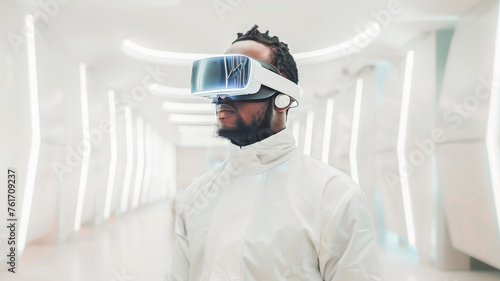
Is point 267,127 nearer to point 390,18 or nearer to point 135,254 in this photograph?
point 390,18

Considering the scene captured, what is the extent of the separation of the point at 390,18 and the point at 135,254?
5.27m

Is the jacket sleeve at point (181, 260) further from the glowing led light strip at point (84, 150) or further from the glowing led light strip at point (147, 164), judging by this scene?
the glowing led light strip at point (147, 164)

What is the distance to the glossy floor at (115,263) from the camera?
5.30 m

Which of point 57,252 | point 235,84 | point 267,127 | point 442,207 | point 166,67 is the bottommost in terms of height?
point 57,252

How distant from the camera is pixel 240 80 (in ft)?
4.80

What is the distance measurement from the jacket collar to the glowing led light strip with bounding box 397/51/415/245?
19.4 ft

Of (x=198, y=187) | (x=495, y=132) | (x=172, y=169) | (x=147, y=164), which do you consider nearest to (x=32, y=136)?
(x=198, y=187)

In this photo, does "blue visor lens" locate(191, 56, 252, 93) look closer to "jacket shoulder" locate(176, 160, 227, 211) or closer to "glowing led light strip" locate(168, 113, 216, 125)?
"jacket shoulder" locate(176, 160, 227, 211)

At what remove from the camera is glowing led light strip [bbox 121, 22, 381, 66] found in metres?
7.15

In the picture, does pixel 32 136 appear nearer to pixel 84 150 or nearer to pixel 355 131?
pixel 84 150

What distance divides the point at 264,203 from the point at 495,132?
4.20 m

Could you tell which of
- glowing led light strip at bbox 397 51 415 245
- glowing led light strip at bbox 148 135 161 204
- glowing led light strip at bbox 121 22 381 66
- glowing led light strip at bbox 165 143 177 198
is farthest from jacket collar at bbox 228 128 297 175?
glowing led light strip at bbox 165 143 177 198

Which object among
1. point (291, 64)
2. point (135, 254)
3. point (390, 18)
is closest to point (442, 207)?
point (390, 18)

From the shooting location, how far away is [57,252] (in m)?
6.99
